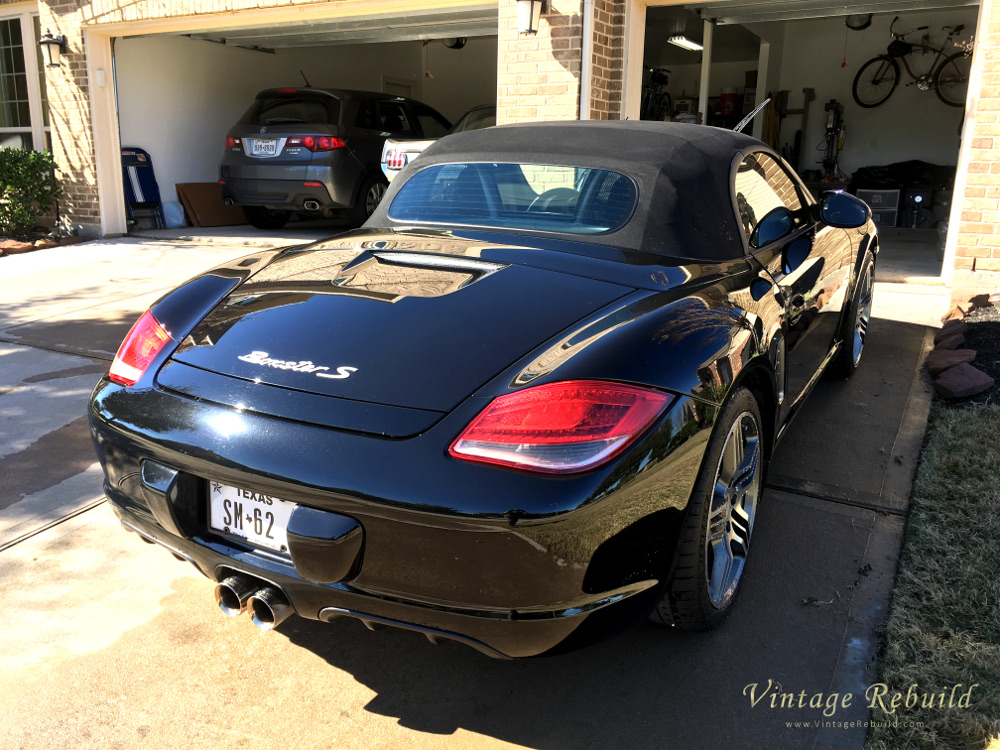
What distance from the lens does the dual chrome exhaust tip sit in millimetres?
2000

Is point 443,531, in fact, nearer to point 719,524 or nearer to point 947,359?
point 719,524

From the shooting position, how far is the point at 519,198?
2996 mm

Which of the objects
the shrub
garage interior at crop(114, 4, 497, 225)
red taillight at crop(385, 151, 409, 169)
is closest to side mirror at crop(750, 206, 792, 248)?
red taillight at crop(385, 151, 409, 169)

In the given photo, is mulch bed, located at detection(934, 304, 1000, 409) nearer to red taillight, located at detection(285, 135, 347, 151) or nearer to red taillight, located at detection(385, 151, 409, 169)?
red taillight, located at detection(385, 151, 409, 169)

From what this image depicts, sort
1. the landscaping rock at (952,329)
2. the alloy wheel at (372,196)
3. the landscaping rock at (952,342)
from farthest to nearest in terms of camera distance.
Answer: the alloy wheel at (372,196) < the landscaping rock at (952,329) < the landscaping rock at (952,342)

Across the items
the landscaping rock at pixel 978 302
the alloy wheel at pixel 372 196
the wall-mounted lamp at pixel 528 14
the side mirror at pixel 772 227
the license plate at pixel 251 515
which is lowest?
the landscaping rock at pixel 978 302

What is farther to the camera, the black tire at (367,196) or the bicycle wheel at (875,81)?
the bicycle wheel at (875,81)

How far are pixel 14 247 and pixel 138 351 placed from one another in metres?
8.40

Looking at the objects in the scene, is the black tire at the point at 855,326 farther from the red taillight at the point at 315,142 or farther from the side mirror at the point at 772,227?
the red taillight at the point at 315,142

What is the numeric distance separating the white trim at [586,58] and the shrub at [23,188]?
695cm

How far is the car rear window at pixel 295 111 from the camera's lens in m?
10.1

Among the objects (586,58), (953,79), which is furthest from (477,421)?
(953,79)

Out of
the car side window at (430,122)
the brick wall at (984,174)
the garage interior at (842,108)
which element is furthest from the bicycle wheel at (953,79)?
the brick wall at (984,174)

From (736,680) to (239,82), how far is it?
12.8 metres
